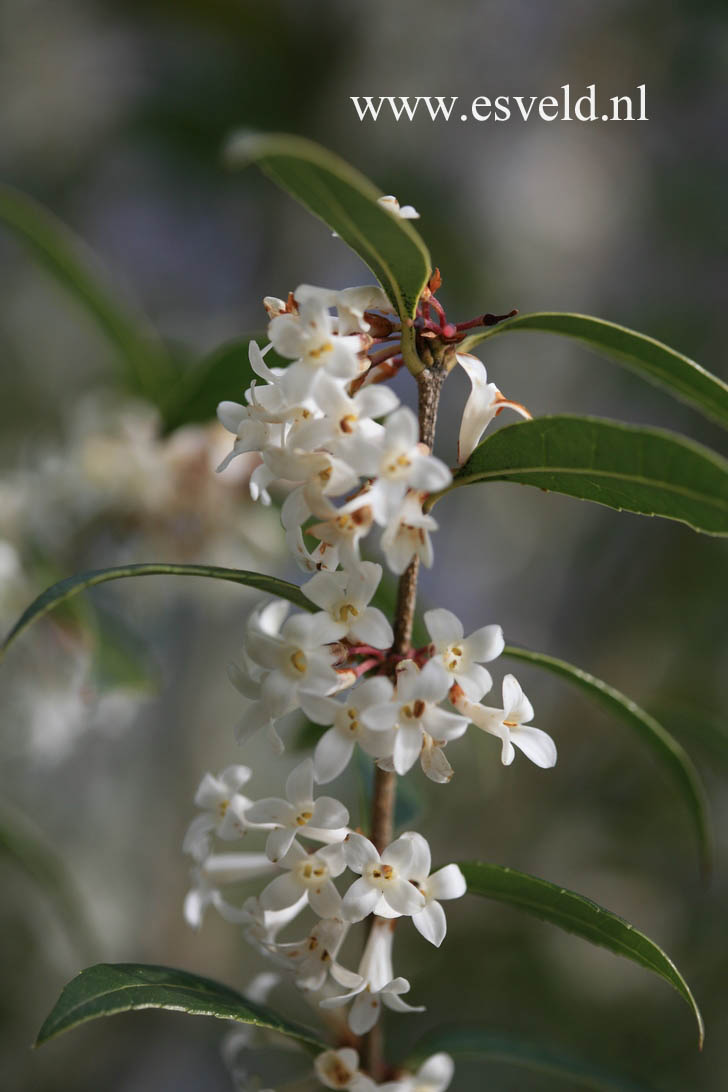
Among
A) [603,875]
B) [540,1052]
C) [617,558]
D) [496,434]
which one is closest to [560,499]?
[617,558]

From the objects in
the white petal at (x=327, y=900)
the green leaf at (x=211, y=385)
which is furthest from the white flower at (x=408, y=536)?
the green leaf at (x=211, y=385)

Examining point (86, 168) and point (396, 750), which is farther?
point (86, 168)

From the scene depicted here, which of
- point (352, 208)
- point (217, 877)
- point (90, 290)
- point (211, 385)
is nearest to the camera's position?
point (352, 208)

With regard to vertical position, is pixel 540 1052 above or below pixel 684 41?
below

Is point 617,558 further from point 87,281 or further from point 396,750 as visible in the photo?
point 396,750

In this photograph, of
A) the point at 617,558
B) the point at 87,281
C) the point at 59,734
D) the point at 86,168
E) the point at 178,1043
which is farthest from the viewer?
the point at 86,168

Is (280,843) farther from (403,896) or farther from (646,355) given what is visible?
(646,355)

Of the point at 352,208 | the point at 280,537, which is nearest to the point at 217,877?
the point at 352,208

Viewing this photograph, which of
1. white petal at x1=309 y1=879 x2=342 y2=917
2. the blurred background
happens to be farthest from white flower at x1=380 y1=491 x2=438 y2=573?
the blurred background
